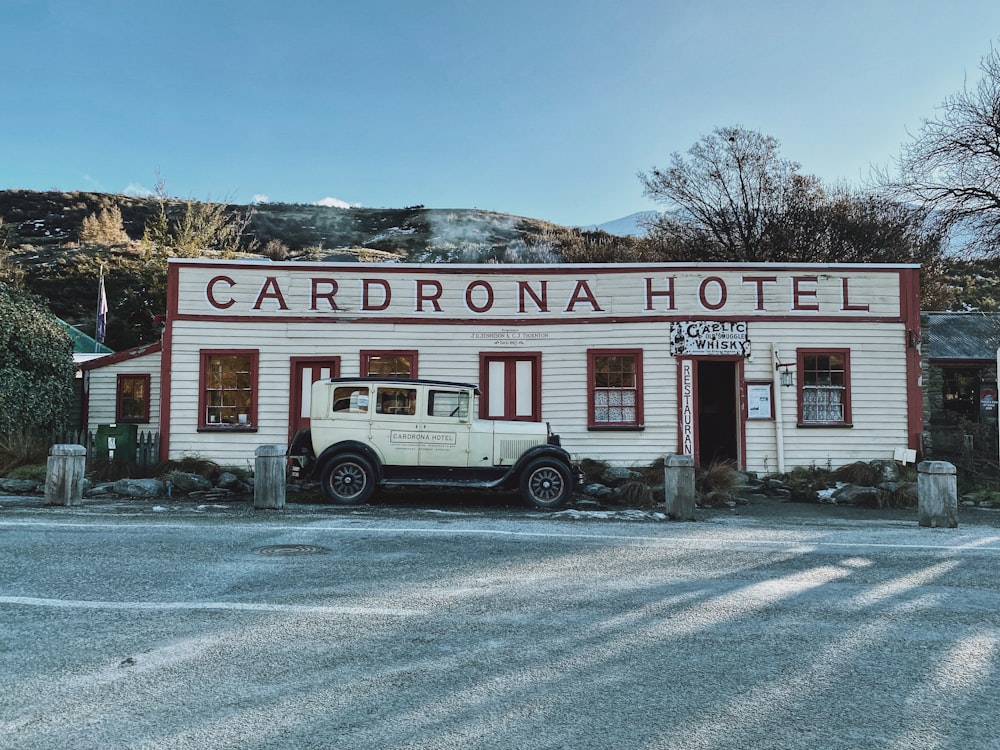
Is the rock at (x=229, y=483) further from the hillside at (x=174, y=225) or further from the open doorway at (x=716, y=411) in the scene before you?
the open doorway at (x=716, y=411)

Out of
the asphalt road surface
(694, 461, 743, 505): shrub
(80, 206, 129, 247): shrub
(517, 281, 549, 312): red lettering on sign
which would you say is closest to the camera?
the asphalt road surface

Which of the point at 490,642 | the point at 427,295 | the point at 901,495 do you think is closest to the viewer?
the point at 490,642

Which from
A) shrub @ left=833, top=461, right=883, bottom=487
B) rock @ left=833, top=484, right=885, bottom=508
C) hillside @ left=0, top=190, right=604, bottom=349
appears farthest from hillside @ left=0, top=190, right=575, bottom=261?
rock @ left=833, top=484, right=885, bottom=508

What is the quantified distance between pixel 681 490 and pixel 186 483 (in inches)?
339

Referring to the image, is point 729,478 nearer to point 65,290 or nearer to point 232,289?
point 232,289

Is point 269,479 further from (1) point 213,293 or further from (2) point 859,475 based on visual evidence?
(2) point 859,475

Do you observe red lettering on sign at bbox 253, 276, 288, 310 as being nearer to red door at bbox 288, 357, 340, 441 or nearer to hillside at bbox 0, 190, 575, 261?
red door at bbox 288, 357, 340, 441

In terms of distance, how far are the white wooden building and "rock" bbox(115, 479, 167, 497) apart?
266 cm

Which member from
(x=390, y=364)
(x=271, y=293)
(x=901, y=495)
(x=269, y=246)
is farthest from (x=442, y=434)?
(x=269, y=246)

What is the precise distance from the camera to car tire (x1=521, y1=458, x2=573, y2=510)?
12234 millimetres

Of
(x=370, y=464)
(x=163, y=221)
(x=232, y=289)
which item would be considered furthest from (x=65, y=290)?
(x=370, y=464)

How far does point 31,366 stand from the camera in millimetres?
16547

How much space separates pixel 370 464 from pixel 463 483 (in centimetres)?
147

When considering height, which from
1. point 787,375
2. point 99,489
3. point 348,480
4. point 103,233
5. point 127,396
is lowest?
point 99,489
